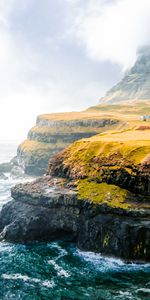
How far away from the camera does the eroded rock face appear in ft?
167

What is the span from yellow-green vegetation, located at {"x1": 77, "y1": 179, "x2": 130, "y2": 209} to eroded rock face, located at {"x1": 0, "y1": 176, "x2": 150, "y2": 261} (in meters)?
0.94

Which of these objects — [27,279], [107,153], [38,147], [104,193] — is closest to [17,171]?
[38,147]

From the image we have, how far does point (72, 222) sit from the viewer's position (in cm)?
5922

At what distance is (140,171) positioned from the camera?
56625 mm

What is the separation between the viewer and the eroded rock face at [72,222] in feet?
167

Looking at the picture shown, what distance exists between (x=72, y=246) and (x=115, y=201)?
1065 cm

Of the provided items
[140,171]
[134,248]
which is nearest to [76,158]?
[140,171]

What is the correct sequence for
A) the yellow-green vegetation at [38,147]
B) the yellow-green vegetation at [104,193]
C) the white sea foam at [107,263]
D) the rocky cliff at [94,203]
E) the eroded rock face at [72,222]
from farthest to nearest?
the yellow-green vegetation at [38,147]
the yellow-green vegetation at [104,193]
the rocky cliff at [94,203]
the eroded rock face at [72,222]
the white sea foam at [107,263]

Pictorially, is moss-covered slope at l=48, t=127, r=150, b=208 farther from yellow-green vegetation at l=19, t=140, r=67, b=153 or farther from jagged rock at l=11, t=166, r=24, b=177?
yellow-green vegetation at l=19, t=140, r=67, b=153

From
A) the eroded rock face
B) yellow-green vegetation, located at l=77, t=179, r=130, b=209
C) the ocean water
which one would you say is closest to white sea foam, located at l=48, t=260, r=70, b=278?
the ocean water

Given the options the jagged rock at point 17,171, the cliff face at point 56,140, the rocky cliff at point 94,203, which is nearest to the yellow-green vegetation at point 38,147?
the cliff face at point 56,140

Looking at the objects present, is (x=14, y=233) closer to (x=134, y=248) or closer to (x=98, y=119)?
(x=134, y=248)

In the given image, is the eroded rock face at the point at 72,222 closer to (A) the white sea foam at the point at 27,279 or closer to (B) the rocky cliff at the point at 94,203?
(B) the rocky cliff at the point at 94,203

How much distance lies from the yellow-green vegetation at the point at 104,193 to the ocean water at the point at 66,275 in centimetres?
830
